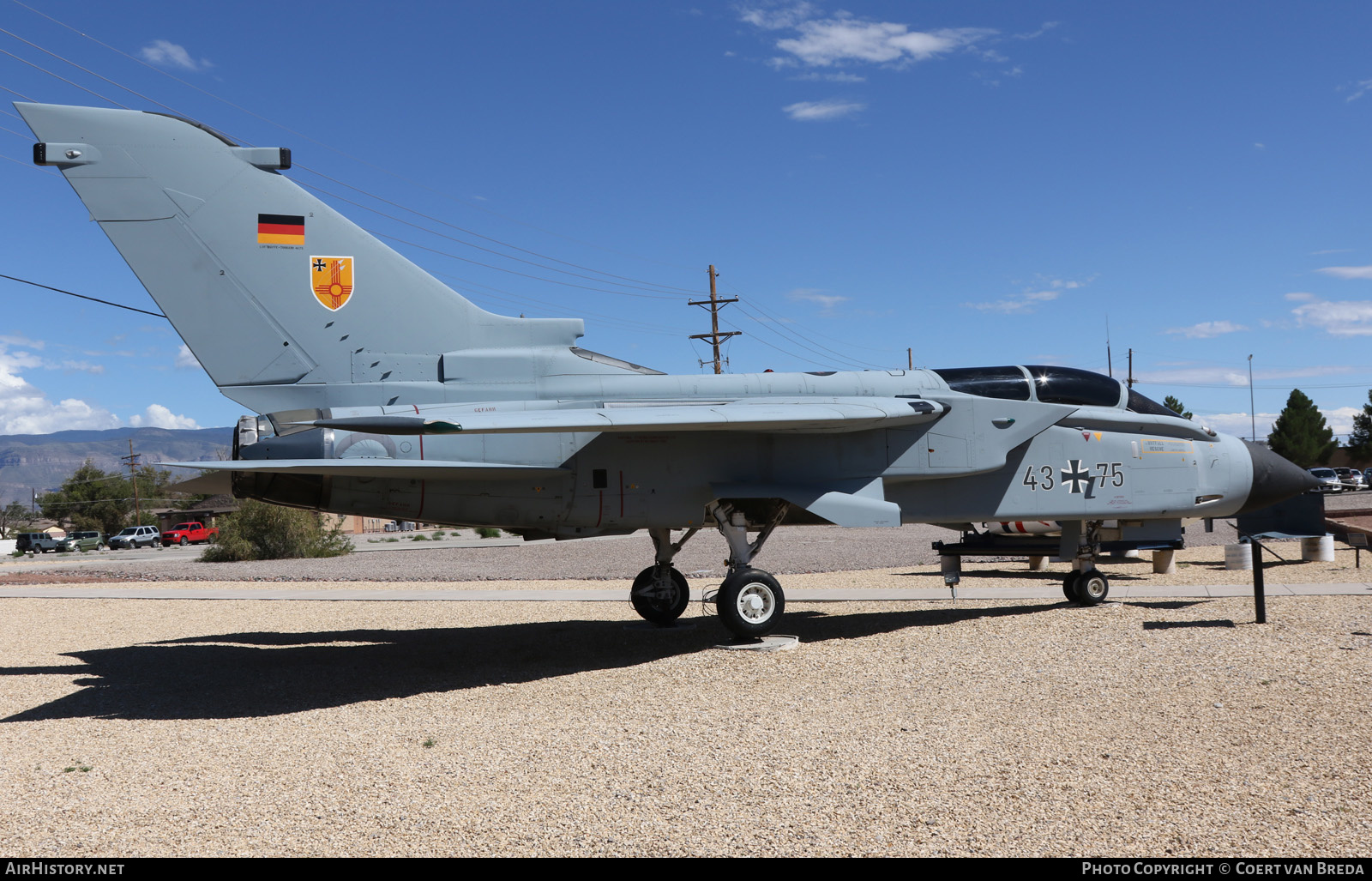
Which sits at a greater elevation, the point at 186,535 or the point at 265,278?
the point at 265,278

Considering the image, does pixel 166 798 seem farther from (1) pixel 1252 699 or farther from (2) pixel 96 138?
(1) pixel 1252 699

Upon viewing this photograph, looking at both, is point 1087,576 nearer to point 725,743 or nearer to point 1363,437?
point 725,743

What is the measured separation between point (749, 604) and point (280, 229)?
6406 millimetres

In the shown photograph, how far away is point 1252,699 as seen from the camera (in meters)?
6.87

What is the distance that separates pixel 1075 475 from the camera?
1126cm

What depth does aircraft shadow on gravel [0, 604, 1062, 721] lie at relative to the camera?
28.0ft

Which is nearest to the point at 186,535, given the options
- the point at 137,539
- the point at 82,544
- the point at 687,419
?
the point at 137,539

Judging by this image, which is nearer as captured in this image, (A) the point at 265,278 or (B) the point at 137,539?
(A) the point at 265,278

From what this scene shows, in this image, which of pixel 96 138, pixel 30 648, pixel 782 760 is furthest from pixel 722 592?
pixel 30 648

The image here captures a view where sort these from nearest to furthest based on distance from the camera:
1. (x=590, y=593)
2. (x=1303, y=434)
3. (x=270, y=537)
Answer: (x=590, y=593)
(x=270, y=537)
(x=1303, y=434)

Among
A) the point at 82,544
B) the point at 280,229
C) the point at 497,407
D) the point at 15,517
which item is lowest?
the point at 82,544

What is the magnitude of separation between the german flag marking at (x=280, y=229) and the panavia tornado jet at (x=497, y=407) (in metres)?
0.02

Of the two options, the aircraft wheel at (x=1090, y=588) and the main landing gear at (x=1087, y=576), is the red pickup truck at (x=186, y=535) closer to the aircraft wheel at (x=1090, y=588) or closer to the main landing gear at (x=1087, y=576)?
the main landing gear at (x=1087, y=576)

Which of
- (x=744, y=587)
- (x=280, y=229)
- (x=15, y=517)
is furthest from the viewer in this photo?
(x=15, y=517)
